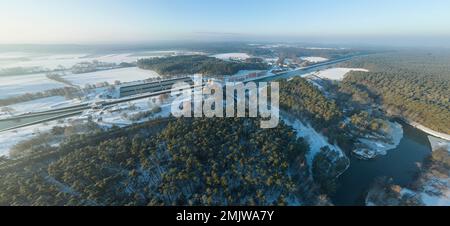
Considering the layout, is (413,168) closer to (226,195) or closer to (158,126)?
(226,195)

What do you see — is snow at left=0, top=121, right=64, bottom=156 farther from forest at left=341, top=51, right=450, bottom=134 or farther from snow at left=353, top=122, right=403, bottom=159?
forest at left=341, top=51, right=450, bottom=134

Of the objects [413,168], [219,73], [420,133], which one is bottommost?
[413,168]

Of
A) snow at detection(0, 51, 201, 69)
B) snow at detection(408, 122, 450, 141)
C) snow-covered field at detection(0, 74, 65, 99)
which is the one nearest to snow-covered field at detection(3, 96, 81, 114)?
snow-covered field at detection(0, 74, 65, 99)

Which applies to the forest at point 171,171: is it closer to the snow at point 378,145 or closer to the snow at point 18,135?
Answer: the snow at point 18,135

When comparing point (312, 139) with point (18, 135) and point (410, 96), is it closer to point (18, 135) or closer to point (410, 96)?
point (410, 96)

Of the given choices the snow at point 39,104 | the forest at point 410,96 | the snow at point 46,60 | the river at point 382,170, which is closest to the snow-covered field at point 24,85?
the snow at point 39,104

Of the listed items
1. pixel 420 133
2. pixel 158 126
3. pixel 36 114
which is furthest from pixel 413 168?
pixel 36 114

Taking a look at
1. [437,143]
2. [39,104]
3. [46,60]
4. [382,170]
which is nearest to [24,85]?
[39,104]
